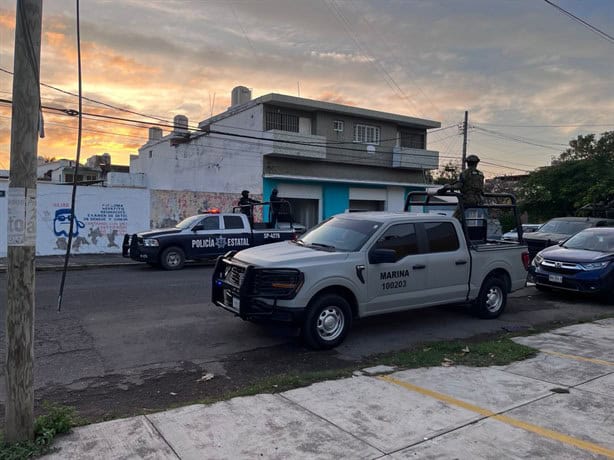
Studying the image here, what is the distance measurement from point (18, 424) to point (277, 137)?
910 inches

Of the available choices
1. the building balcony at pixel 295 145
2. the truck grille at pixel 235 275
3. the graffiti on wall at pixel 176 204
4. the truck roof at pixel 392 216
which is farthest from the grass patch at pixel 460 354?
the building balcony at pixel 295 145

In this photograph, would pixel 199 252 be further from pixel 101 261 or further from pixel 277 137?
pixel 277 137

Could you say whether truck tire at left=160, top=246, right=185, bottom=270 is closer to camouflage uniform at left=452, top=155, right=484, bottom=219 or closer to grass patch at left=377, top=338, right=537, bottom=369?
camouflage uniform at left=452, top=155, right=484, bottom=219

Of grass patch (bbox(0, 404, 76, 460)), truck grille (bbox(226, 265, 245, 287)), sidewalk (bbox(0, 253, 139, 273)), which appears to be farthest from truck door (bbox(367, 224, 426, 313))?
sidewalk (bbox(0, 253, 139, 273))

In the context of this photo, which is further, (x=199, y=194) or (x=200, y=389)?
(x=199, y=194)

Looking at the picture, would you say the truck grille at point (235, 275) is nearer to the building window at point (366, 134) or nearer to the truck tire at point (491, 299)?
the truck tire at point (491, 299)

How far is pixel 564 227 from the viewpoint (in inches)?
642

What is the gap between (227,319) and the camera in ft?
26.2

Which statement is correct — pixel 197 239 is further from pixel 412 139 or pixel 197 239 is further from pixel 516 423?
pixel 412 139

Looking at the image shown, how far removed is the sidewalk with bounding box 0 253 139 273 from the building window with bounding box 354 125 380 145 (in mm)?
17007

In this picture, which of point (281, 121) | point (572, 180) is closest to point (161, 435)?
point (281, 121)

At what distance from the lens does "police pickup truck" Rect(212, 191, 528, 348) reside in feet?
20.2

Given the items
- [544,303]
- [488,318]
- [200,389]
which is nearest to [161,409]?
[200,389]

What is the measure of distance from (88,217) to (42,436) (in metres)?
16.3
